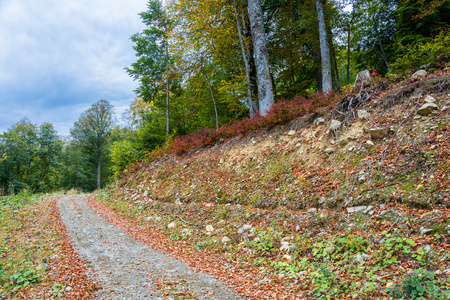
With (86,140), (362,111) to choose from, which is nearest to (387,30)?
(362,111)

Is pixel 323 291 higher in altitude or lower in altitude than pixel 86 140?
lower

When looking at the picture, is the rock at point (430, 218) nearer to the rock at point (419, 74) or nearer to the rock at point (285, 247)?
the rock at point (285, 247)

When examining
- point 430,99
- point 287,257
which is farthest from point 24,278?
point 430,99

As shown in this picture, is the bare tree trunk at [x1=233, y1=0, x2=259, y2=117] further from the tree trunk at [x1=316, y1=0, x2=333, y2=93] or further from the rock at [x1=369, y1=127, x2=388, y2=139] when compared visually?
the rock at [x1=369, y1=127, x2=388, y2=139]

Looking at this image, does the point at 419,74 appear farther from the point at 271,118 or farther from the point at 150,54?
the point at 150,54

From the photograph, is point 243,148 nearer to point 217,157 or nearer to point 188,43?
point 217,157

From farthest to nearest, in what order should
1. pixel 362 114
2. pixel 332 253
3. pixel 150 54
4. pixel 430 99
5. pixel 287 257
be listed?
1. pixel 150 54
2. pixel 362 114
3. pixel 430 99
4. pixel 287 257
5. pixel 332 253

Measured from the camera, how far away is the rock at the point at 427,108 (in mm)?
4957

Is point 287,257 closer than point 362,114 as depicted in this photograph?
Yes

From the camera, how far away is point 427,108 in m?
4.99

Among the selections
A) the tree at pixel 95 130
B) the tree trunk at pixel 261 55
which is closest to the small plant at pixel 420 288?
the tree trunk at pixel 261 55

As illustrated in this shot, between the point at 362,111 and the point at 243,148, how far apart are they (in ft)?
14.2

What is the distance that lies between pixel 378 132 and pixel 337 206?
219 cm

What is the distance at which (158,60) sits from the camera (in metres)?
16.4
